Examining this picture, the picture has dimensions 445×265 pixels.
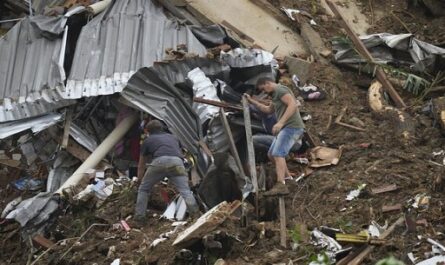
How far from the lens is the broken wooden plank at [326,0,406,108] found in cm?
1088

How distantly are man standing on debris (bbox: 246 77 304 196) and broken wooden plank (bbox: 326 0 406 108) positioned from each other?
2562 mm

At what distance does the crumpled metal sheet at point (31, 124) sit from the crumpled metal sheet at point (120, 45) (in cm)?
54

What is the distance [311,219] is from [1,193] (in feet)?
17.5

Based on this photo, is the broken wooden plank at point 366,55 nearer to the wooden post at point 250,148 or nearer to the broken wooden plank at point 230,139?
the wooden post at point 250,148

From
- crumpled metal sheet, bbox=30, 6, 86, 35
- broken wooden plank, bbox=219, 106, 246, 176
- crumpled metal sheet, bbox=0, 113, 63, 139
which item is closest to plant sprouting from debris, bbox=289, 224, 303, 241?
broken wooden plank, bbox=219, 106, 246, 176

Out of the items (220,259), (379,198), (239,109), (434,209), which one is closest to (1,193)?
(239,109)

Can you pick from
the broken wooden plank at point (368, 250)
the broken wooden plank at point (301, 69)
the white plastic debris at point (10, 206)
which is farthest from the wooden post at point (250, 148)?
the white plastic debris at point (10, 206)

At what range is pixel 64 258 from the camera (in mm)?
8578

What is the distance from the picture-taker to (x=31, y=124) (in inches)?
439

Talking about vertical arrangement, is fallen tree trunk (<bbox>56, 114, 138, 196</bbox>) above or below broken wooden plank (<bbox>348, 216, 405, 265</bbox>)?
above

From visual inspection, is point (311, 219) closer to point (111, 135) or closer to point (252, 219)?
point (252, 219)

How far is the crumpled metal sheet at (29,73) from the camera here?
1116cm

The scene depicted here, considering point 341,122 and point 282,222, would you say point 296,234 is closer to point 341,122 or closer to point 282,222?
point 282,222

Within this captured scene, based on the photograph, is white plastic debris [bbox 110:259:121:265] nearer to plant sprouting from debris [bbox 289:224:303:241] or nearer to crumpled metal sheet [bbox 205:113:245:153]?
plant sprouting from debris [bbox 289:224:303:241]
